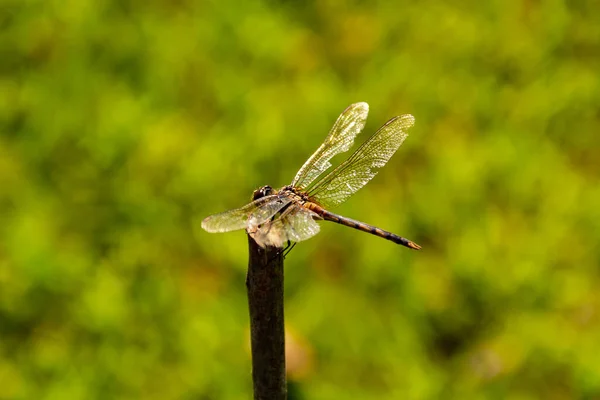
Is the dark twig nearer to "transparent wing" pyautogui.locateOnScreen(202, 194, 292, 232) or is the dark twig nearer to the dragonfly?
"transparent wing" pyautogui.locateOnScreen(202, 194, 292, 232)

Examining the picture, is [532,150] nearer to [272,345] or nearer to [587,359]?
[587,359]

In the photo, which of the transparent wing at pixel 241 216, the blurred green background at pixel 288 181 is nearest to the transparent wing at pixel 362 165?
the transparent wing at pixel 241 216

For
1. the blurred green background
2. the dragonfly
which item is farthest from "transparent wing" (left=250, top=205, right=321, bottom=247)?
the blurred green background

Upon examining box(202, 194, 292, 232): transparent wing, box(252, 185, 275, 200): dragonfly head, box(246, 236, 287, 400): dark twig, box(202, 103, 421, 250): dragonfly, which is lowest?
box(246, 236, 287, 400): dark twig

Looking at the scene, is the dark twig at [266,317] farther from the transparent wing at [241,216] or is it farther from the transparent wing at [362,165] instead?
the transparent wing at [362,165]

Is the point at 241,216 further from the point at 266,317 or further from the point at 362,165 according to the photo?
the point at 362,165

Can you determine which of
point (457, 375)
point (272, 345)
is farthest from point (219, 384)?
point (272, 345)

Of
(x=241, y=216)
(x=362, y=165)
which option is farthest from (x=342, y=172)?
(x=241, y=216)
